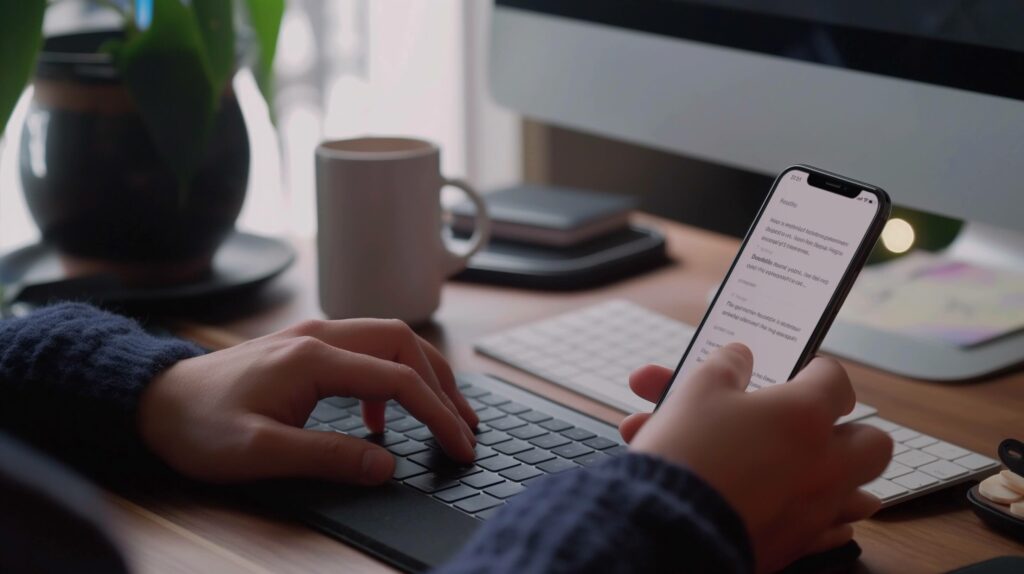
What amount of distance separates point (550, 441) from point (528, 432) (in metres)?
0.02

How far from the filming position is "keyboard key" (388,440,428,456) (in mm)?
638

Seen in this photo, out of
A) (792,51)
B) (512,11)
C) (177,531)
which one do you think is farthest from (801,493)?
(512,11)

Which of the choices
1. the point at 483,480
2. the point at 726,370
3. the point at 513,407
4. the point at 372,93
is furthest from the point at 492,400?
the point at 372,93

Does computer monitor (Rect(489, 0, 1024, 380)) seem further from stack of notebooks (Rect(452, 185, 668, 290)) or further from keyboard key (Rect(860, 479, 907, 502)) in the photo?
keyboard key (Rect(860, 479, 907, 502))

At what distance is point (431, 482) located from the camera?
0.60m

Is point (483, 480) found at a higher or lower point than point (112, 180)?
lower

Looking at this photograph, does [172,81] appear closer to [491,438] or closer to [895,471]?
[491,438]

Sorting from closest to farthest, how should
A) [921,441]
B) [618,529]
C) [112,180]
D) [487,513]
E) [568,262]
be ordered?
[618,529] → [487,513] → [921,441] → [112,180] → [568,262]

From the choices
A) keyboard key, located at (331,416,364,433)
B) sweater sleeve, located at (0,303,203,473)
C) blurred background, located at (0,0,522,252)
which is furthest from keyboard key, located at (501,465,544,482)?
blurred background, located at (0,0,522,252)

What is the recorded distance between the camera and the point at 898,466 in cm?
63

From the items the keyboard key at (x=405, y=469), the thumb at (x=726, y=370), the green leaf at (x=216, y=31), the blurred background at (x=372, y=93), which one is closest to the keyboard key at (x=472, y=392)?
the keyboard key at (x=405, y=469)

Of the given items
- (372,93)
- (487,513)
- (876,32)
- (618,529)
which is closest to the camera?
(618,529)

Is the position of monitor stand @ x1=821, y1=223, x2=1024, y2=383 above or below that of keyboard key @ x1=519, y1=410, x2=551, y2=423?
above

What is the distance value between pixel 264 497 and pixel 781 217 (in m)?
0.32
